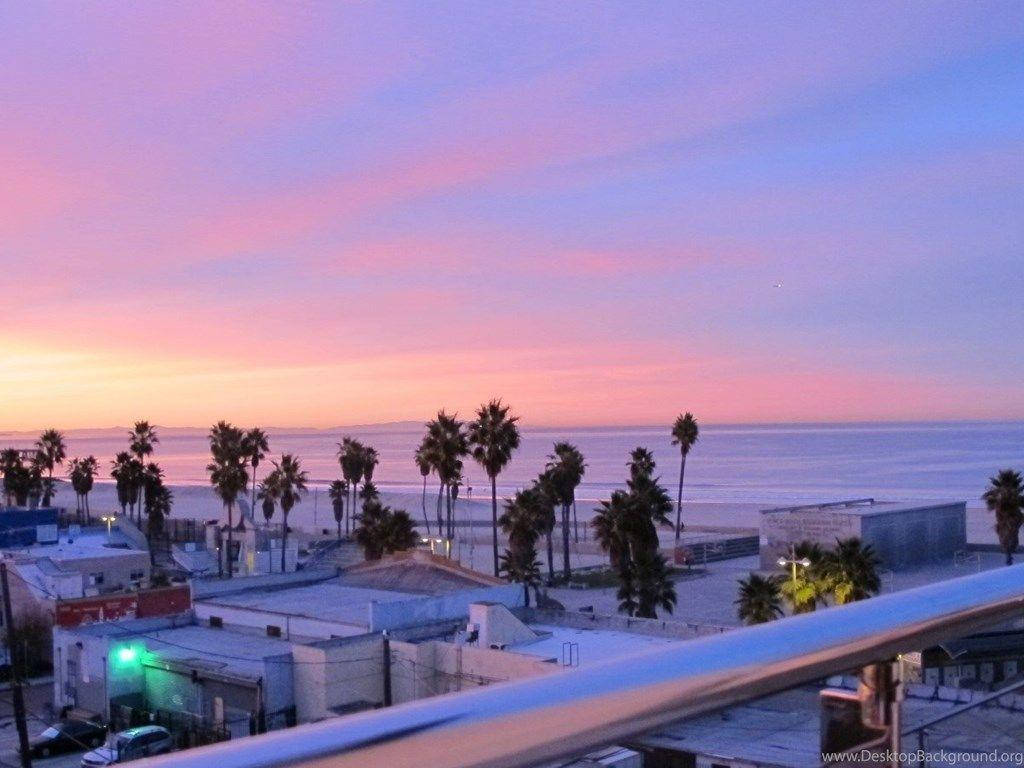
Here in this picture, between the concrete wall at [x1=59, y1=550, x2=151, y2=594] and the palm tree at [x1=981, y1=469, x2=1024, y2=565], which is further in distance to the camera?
the palm tree at [x1=981, y1=469, x2=1024, y2=565]

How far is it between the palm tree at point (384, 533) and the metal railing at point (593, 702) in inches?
1237

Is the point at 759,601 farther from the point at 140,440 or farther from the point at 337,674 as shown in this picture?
the point at 140,440

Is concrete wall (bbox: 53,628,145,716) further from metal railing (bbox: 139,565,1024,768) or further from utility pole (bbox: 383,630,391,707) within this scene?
metal railing (bbox: 139,565,1024,768)

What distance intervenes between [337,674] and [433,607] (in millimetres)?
3249

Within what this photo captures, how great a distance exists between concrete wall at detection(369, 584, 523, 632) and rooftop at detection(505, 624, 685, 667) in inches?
57.3

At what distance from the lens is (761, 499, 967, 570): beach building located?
3553cm

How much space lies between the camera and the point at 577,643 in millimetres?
17625

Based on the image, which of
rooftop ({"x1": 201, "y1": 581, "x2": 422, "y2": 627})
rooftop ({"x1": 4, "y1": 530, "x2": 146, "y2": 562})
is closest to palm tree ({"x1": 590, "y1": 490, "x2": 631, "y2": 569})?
rooftop ({"x1": 201, "y1": 581, "x2": 422, "y2": 627})

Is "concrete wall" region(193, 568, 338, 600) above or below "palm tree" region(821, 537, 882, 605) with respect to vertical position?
below

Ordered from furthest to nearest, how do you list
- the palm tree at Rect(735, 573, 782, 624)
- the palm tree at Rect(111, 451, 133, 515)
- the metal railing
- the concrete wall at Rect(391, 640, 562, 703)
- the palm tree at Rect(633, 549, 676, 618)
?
the palm tree at Rect(111, 451, 133, 515) < the palm tree at Rect(633, 549, 676, 618) < the palm tree at Rect(735, 573, 782, 624) < the concrete wall at Rect(391, 640, 562, 703) < the metal railing

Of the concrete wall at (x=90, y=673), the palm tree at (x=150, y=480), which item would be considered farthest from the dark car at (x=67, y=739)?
the palm tree at (x=150, y=480)

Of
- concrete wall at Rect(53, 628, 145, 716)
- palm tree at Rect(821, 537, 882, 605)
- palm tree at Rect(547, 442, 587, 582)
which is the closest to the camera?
concrete wall at Rect(53, 628, 145, 716)

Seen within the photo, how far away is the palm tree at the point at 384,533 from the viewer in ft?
106

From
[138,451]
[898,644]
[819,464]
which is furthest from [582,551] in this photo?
[819,464]
